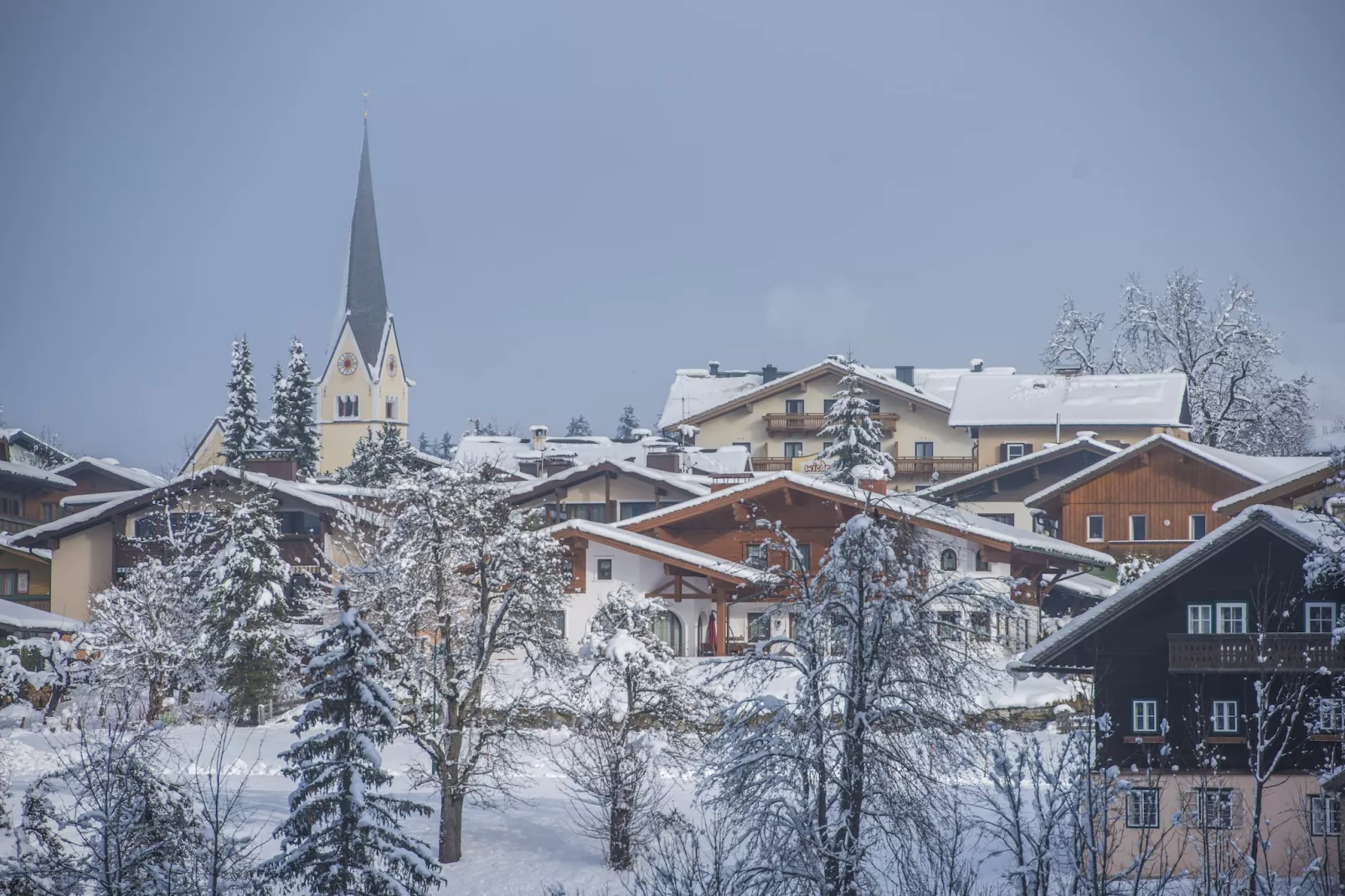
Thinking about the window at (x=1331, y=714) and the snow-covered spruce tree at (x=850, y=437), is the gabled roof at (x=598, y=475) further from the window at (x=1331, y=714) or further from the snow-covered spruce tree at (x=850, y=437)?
the window at (x=1331, y=714)

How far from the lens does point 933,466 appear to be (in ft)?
245

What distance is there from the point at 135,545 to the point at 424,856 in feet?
115

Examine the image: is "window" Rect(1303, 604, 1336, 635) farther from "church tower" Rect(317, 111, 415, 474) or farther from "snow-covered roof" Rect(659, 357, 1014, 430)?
"church tower" Rect(317, 111, 415, 474)

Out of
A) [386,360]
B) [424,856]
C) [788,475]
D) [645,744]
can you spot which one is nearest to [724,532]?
[788,475]

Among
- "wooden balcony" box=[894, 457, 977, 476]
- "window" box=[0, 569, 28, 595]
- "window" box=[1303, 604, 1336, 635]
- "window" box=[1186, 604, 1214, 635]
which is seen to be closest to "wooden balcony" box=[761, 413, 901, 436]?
"wooden balcony" box=[894, 457, 977, 476]

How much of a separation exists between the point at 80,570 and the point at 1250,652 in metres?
40.8

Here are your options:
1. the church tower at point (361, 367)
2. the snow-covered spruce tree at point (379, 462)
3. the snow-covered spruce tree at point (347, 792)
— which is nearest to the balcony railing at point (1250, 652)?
the snow-covered spruce tree at point (347, 792)

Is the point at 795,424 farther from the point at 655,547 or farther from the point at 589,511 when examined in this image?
the point at 655,547

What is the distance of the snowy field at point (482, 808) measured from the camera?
29938 millimetres

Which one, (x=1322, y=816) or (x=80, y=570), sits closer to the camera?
(x=1322, y=816)

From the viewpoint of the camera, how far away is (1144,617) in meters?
29.9

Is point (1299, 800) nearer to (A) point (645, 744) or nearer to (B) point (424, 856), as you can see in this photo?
(A) point (645, 744)

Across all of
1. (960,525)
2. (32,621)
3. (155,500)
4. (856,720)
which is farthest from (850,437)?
(856,720)

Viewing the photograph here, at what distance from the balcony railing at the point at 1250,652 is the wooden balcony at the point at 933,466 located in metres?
44.9
